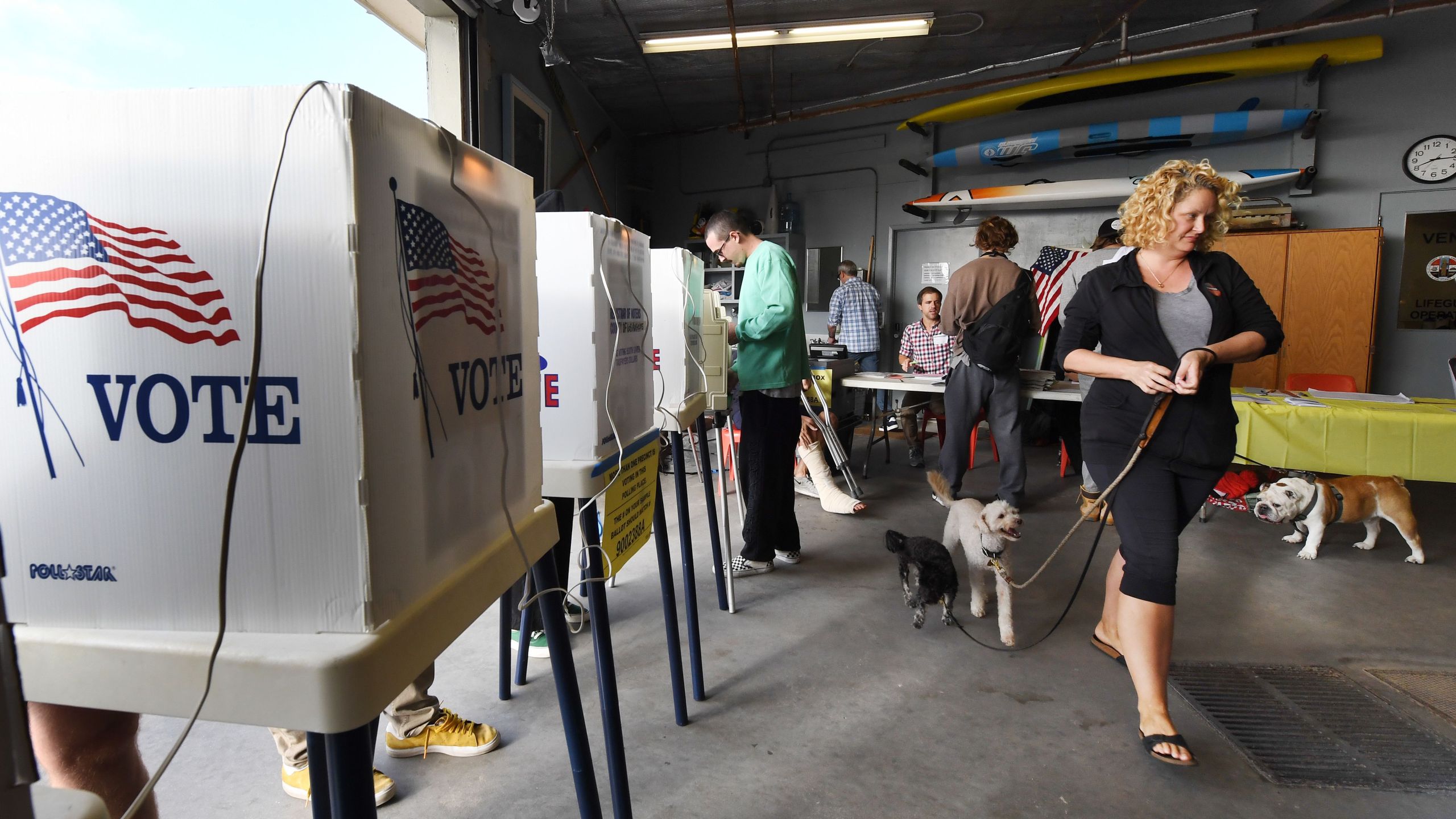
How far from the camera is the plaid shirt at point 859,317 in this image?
21.4ft

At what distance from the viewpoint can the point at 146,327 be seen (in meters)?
0.52

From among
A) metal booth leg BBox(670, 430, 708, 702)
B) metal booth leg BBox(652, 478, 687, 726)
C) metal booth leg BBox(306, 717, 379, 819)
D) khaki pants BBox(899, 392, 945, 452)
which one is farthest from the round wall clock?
metal booth leg BBox(306, 717, 379, 819)

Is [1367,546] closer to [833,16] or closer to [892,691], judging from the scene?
[892,691]

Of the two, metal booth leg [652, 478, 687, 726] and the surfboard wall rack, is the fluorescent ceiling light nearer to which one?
the surfboard wall rack

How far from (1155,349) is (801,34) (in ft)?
13.6

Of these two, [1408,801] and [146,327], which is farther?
[1408,801]

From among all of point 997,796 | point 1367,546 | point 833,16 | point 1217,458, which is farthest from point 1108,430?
point 833,16

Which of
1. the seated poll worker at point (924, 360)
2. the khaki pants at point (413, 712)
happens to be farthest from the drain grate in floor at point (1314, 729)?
the seated poll worker at point (924, 360)

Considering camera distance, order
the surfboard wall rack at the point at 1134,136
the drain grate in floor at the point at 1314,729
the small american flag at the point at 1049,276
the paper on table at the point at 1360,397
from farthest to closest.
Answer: the small american flag at the point at 1049,276 → the surfboard wall rack at the point at 1134,136 → the paper on table at the point at 1360,397 → the drain grate in floor at the point at 1314,729

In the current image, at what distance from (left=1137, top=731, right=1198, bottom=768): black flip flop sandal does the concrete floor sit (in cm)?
2

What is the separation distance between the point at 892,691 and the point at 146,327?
6.11 feet

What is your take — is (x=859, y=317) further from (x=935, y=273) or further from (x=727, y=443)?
(x=727, y=443)

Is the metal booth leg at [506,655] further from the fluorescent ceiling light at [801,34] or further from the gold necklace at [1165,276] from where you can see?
the fluorescent ceiling light at [801,34]

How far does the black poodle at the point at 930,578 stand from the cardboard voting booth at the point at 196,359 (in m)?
2.04
